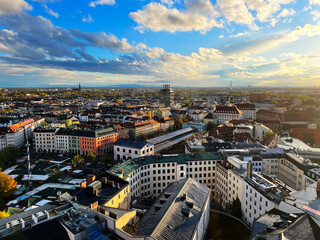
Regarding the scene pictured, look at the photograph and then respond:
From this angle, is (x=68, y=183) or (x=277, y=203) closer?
(x=277, y=203)

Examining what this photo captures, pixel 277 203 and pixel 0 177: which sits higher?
pixel 277 203

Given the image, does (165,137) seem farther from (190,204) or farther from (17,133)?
(190,204)

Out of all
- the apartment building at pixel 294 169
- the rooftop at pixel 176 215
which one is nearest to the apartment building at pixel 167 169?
the apartment building at pixel 294 169

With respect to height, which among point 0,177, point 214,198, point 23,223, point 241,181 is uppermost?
point 23,223

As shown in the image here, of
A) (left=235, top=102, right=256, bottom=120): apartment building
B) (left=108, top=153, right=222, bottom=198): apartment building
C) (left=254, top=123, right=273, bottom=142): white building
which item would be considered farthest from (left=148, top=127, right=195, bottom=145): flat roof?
(left=235, top=102, right=256, bottom=120): apartment building

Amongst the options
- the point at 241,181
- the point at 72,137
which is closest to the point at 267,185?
the point at 241,181

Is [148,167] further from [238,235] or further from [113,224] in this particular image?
[113,224]

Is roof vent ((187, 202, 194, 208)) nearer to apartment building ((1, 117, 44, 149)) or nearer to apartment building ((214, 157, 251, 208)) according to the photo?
apartment building ((214, 157, 251, 208))
